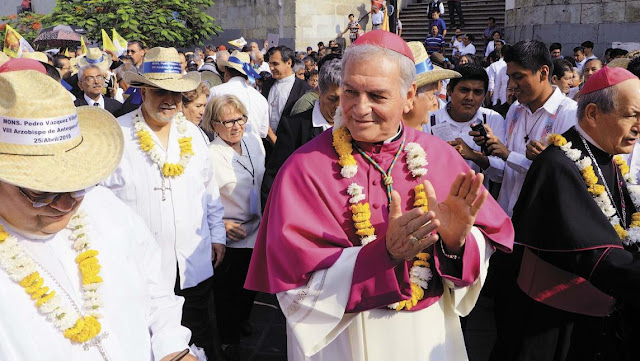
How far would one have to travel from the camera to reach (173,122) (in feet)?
13.6

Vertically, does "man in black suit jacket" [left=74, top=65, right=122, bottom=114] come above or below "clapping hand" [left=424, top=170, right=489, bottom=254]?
above

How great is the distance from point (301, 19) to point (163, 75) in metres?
19.1

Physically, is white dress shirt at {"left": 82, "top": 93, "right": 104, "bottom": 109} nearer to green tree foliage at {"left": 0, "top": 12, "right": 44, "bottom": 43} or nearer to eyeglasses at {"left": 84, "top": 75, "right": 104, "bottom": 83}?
eyeglasses at {"left": 84, "top": 75, "right": 104, "bottom": 83}

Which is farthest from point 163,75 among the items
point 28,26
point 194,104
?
point 28,26

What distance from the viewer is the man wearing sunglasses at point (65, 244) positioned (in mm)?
1968

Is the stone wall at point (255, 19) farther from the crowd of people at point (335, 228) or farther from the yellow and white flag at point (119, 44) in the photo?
the crowd of people at point (335, 228)

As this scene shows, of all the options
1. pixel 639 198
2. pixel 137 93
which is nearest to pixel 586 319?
pixel 639 198

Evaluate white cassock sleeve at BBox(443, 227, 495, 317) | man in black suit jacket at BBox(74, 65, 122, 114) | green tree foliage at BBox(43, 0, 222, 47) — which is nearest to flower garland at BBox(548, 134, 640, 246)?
white cassock sleeve at BBox(443, 227, 495, 317)

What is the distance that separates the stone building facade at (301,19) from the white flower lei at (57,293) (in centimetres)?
2099

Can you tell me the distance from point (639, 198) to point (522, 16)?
49.7ft

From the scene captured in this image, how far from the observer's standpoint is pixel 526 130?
498cm

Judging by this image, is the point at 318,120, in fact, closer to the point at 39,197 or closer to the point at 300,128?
the point at 300,128

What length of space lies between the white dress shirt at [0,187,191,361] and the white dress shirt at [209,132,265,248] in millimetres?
2059

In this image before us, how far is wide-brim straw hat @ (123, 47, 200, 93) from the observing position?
13.1 feet
